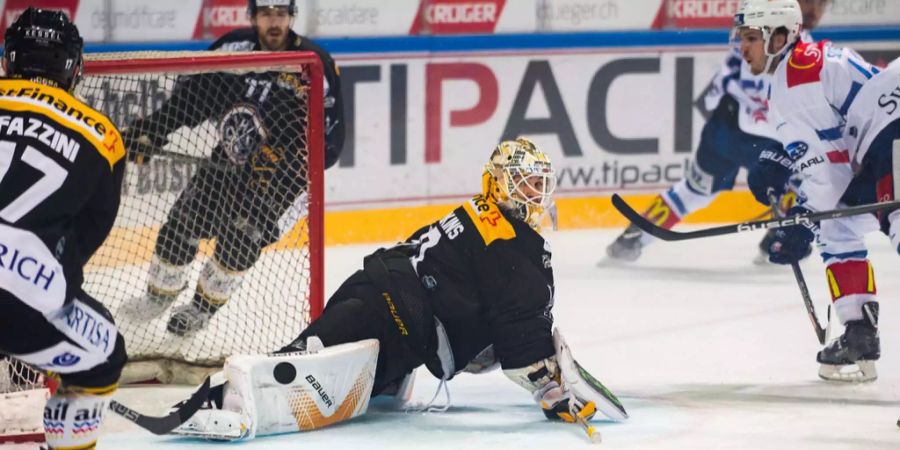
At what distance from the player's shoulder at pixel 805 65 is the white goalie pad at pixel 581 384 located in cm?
114

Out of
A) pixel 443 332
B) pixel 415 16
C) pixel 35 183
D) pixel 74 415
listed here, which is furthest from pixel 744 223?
pixel 415 16

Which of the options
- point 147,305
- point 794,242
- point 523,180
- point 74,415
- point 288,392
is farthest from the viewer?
point 147,305

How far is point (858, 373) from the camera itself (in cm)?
487

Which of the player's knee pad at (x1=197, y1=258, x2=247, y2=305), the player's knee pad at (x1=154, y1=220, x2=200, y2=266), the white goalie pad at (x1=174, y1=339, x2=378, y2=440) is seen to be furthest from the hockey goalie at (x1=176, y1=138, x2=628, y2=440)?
the player's knee pad at (x1=154, y1=220, x2=200, y2=266)

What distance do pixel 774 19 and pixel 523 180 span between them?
115 cm

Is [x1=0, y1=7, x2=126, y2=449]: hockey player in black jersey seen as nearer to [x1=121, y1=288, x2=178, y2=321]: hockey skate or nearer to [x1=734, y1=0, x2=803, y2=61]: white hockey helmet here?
[x1=121, y1=288, x2=178, y2=321]: hockey skate

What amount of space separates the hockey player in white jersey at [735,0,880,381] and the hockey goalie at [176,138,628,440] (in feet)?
3.13

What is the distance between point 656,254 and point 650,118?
754mm

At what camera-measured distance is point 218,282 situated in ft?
17.4

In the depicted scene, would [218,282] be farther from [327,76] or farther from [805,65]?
[805,65]

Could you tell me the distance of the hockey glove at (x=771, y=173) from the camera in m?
5.15

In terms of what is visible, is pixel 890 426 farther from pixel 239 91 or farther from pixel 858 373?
pixel 239 91

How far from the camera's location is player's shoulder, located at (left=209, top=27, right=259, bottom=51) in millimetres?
5566

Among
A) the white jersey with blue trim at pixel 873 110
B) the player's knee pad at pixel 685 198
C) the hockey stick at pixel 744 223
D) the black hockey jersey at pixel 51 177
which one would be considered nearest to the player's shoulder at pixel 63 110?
the black hockey jersey at pixel 51 177
